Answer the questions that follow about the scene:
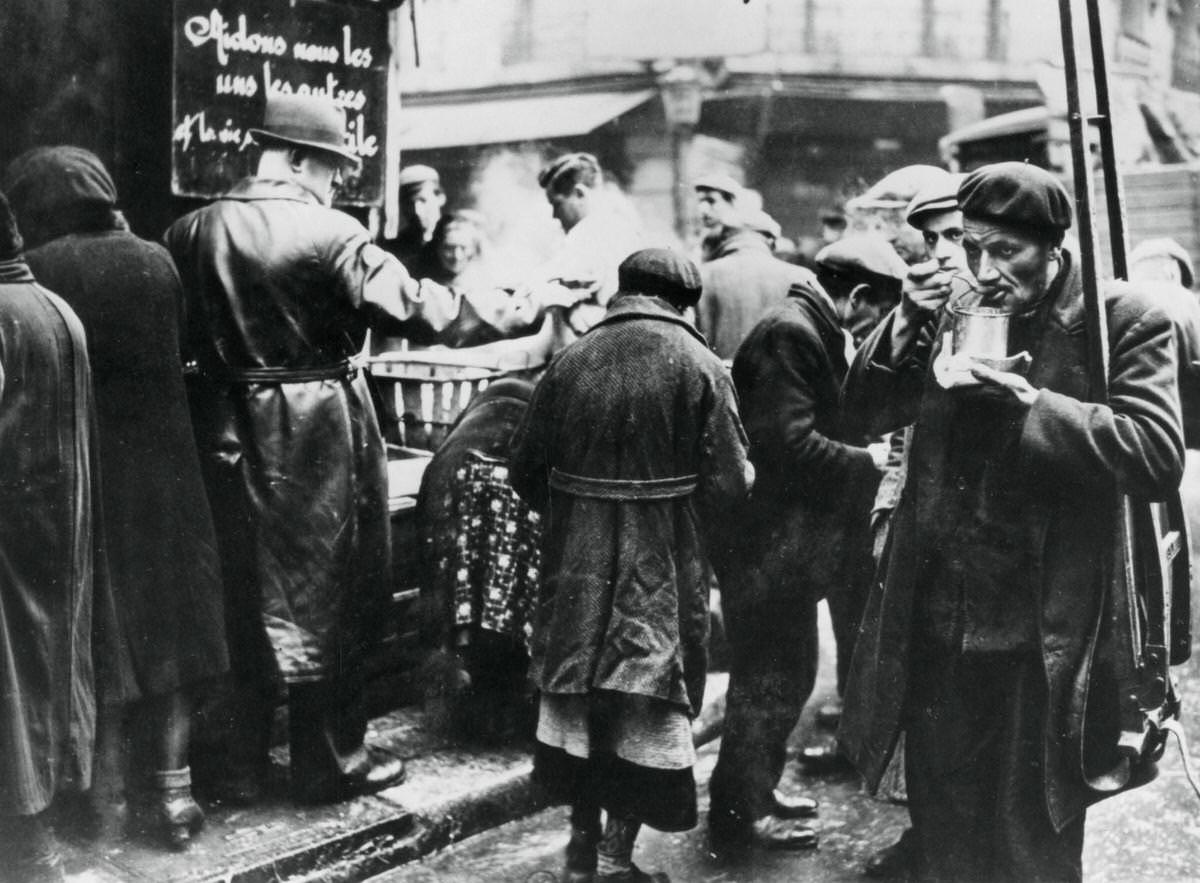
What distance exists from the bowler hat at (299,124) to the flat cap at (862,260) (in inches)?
73.3

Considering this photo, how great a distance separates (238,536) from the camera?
4.47 m

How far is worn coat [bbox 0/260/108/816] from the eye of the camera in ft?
11.7

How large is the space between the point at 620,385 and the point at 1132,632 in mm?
1658

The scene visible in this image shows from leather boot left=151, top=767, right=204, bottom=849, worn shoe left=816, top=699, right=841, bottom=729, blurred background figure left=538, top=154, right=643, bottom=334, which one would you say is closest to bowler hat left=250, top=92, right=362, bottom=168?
blurred background figure left=538, top=154, right=643, bottom=334

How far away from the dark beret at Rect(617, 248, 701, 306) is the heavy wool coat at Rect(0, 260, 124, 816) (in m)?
1.73

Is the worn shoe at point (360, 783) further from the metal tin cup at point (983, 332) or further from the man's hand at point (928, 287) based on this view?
the metal tin cup at point (983, 332)

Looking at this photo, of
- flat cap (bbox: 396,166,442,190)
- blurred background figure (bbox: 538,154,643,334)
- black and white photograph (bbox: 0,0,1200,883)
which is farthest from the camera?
flat cap (bbox: 396,166,442,190)

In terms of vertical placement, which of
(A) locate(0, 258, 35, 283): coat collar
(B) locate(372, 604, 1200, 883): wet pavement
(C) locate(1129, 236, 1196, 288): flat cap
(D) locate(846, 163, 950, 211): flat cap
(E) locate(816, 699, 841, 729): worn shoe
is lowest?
(B) locate(372, 604, 1200, 883): wet pavement

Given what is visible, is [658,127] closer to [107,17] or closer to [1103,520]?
[107,17]

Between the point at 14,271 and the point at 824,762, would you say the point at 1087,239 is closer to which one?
the point at 824,762

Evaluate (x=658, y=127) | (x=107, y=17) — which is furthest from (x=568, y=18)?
(x=107, y=17)

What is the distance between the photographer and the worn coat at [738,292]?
6.34 meters

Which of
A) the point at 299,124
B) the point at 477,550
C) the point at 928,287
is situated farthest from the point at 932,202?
the point at 299,124

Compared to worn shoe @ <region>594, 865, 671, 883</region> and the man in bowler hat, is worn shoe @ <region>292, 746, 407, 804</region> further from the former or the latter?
worn shoe @ <region>594, 865, 671, 883</region>
